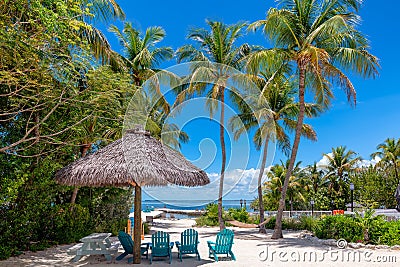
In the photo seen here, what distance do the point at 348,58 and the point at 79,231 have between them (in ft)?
35.8

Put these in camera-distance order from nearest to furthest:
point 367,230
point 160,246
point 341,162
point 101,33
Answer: point 160,246, point 367,230, point 101,33, point 341,162

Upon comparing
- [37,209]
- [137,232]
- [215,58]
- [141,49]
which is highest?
[141,49]

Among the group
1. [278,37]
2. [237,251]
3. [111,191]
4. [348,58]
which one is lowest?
[237,251]

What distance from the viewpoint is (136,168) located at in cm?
745

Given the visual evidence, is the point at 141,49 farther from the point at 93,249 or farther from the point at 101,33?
the point at 93,249

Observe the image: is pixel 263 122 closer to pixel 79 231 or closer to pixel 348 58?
pixel 348 58

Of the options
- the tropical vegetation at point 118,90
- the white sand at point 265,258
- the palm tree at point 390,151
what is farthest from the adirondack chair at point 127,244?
the palm tree at point 390,151

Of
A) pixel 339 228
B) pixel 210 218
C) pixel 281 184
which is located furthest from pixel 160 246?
pixel 281 184

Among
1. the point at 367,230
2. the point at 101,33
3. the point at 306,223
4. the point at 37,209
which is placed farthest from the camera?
the point at 306,223

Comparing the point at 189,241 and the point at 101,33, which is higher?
the point at 101,33

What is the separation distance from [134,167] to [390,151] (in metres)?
26.8

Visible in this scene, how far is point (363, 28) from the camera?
1352 cm

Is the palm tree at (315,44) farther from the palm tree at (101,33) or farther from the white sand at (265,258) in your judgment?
the palm tree at (101,33)

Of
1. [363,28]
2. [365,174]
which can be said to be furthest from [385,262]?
[365,174]
